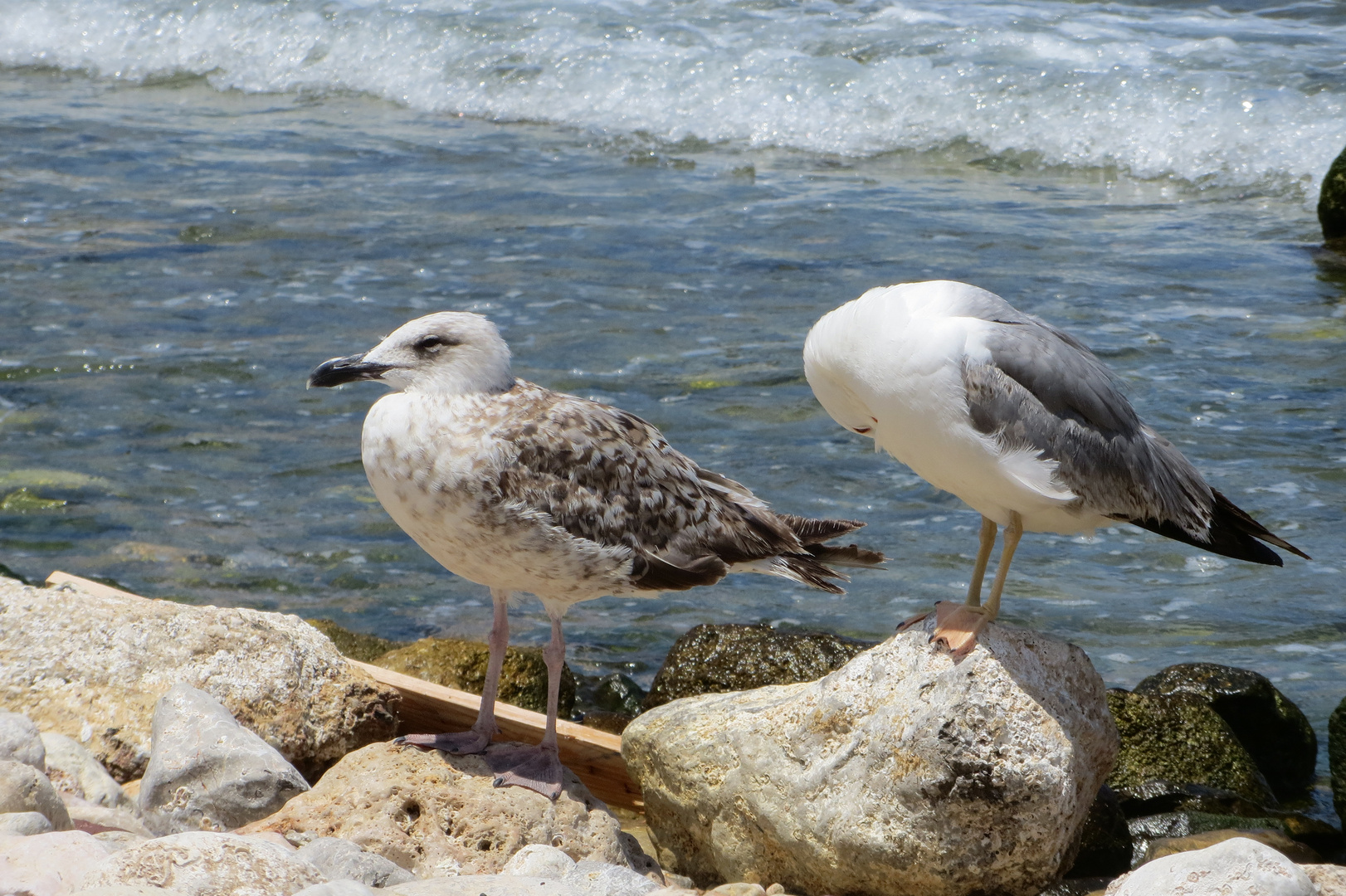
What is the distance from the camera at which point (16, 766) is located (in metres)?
3.80

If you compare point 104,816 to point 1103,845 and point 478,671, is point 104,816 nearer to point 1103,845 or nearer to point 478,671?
point 478,671

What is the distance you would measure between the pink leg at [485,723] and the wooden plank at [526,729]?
0.16 m

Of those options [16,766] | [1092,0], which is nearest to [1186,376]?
[16,766]

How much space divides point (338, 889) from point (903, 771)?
1.62 meters

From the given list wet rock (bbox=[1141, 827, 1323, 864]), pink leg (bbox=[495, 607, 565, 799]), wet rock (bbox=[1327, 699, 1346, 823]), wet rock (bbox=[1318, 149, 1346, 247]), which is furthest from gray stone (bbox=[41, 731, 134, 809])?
wet rock (bbox=[1318, 149, 1346, 247])

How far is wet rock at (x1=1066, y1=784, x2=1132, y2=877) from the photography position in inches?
183

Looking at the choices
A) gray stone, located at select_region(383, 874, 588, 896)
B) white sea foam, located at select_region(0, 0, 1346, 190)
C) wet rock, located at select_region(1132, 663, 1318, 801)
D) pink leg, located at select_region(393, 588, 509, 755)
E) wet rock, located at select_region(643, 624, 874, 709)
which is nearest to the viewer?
gray stone, located at select_region(383, 874, 588, 896)

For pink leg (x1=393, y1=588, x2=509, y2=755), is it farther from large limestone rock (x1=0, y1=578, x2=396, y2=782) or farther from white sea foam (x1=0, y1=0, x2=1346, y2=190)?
white sea foam (x1=0, y1=0, x2=1346, y2=190)

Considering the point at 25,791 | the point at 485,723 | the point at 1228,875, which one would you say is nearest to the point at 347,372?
the point at 485,723

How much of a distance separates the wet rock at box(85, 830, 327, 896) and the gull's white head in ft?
4.61

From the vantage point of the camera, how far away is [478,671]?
5.75 meters

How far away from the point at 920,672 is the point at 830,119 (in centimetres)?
1175

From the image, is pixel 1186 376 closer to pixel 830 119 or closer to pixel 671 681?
pixel 671 681

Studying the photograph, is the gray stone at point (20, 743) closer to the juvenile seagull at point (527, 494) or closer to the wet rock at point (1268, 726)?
the juvenile seagull at point (527, 494)
